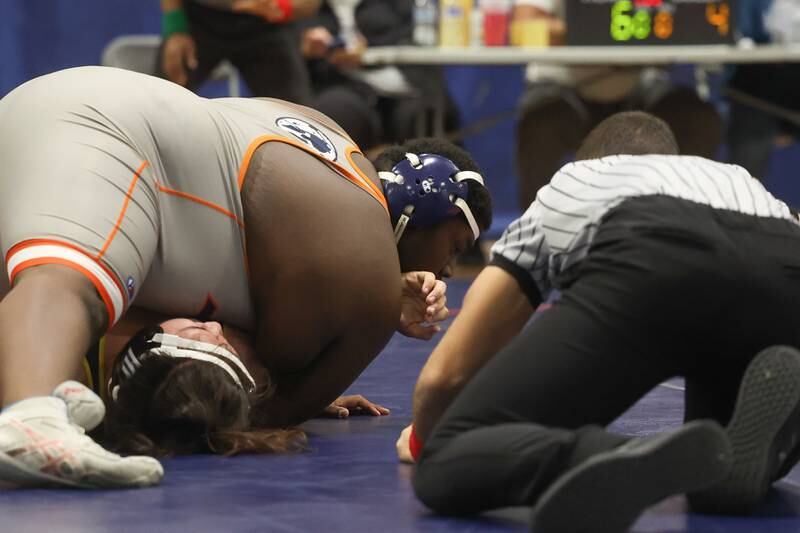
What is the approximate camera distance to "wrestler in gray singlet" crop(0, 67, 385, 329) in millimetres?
2301

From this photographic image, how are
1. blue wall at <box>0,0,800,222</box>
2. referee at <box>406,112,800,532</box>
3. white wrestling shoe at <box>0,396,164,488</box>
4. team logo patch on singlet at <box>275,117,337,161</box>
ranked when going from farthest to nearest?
1. blue wall at <box>0,0,800,222</box>
2. team logo patch on singlet at <box>275,117,337,161</box>
3. white wrestling shoe at <box>0,396,164,488</box>
4. referee at <box>406,112,800,532</box>

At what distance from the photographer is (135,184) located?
2422 millimetres

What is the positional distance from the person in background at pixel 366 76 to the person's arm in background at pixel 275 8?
12.7 inches

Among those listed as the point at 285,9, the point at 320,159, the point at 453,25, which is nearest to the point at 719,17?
the point at 453,25

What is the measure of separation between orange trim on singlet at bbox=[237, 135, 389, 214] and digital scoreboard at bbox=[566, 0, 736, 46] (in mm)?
4256

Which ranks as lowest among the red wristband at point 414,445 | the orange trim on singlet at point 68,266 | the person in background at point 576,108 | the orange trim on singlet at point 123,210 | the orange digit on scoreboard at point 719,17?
the person in background at point 576,108

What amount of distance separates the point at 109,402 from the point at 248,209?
1.52 ft

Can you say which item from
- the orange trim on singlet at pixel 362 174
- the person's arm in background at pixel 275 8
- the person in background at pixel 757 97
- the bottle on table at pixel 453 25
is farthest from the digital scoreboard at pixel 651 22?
the orange trim on singlet at pixel 362 174

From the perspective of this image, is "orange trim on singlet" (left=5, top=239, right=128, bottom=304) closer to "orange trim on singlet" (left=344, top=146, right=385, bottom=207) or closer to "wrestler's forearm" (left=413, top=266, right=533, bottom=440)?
"wrestler's forearm" (left=413, top=266, right=533, bottom=440)

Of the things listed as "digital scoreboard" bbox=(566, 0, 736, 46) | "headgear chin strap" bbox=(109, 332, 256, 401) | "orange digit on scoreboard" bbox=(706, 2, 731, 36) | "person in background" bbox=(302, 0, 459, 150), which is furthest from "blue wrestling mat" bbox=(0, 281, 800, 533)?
"orange digit on scoreboard" bbox=(706, 2, 731, 36)

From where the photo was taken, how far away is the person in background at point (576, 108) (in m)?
7.12

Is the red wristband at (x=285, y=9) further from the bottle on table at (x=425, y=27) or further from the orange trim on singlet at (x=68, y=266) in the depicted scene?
the orange trim on singlet at (x=68, y=266)

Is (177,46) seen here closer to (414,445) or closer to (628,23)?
(628,23)

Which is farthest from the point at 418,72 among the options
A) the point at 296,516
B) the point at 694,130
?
the point at 296,516
